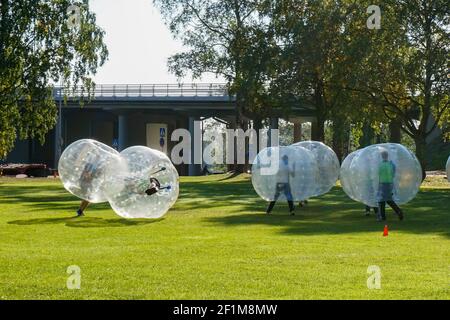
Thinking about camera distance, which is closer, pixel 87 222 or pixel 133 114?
pixel 87 222

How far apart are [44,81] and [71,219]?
19651 millimetres

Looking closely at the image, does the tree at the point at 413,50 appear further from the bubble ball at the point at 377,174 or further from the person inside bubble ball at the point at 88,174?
the person inside bubble ball at the point at 88,174

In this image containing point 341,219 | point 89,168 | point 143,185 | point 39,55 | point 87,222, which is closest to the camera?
point 143,185

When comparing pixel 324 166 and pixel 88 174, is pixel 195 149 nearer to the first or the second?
pixel 324 166

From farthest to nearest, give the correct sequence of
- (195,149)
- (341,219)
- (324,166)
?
1. (195,149)
2. (324,166)
3. (341,219)

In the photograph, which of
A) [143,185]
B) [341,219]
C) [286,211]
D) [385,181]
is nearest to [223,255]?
[143,185]

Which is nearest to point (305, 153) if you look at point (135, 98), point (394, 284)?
point (394, 284)

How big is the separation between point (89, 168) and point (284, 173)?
558cm

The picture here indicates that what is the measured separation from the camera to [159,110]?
229 ft

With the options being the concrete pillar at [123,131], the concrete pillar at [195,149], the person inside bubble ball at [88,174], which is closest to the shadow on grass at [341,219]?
the person inside bubble ball at [88,174]

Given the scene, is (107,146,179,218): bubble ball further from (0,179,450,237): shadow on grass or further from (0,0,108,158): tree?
(0,0,108,158): tree

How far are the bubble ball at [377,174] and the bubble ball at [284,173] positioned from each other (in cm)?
171

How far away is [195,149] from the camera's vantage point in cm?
7150

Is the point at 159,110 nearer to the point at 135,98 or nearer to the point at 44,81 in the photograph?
the point at 135,98
